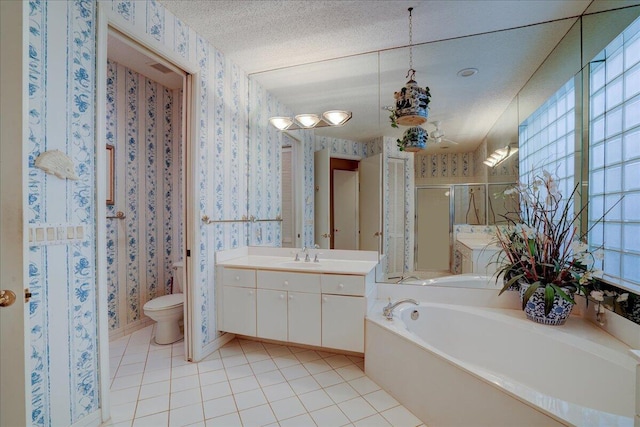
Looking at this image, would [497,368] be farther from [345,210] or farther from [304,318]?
[345,210]

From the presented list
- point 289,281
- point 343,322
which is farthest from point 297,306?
point 343,322

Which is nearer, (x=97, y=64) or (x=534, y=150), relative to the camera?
(x=97, y=64)

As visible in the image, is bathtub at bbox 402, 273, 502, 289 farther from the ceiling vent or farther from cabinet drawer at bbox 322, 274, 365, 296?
the ceiling vent

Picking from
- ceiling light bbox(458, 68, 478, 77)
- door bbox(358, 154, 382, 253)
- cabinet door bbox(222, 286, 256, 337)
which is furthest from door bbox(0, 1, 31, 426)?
ceiling light bbox(458, 68, 478, 77)

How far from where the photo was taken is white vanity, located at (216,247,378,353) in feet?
6.50

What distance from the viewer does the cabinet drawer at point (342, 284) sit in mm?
1970

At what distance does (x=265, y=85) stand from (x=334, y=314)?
2299mm

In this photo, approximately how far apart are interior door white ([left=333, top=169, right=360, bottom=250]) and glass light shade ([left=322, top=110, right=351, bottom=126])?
17.3 inches

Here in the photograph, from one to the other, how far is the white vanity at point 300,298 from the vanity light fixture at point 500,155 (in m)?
1.19

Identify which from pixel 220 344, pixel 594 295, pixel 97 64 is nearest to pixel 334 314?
pixel 220 344

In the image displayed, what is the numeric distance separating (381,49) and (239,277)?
2255 mm

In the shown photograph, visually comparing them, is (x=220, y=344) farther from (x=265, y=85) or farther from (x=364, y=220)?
(x=265, y=85)

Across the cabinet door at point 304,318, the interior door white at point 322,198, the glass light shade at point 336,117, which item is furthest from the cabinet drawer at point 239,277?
the glass light shade at point 336,117

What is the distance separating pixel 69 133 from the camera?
136cm
